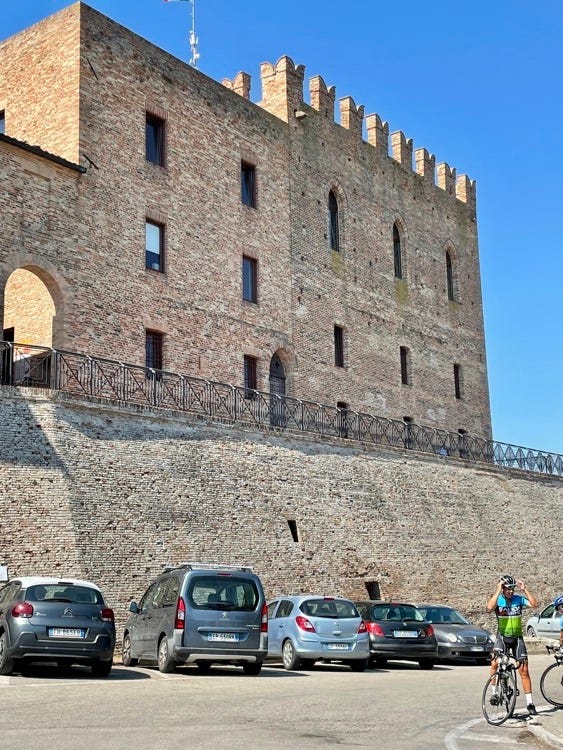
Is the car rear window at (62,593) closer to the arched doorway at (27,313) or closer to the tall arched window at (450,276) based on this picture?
the arched doorway at (27,313)

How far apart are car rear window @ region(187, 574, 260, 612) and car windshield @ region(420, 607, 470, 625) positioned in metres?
6.84

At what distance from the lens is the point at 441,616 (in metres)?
20.9

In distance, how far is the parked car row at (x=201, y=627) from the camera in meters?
13.5

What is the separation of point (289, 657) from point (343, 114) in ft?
83.1

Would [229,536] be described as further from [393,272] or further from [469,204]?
[469,204]

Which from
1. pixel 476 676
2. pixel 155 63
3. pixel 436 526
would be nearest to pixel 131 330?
pixel 155 63

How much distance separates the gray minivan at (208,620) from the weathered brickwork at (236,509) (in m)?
3.83

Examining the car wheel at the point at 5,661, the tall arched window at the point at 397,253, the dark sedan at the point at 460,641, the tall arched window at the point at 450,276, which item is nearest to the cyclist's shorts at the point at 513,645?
the car wheel at the point at 5,661

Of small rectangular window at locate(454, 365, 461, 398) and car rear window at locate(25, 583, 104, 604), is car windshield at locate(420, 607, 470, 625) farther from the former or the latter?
small rectangular window at locate(454, 365, 461, 398)

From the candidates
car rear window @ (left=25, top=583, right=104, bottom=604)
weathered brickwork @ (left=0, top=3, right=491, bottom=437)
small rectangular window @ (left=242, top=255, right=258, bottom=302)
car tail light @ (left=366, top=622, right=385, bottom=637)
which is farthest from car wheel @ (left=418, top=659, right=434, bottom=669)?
small rectangular window @ (left=242, top=255, right=258, bottom=302)

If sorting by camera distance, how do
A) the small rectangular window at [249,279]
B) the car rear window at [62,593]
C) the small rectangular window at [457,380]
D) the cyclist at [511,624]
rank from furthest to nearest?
the small rectangular window at [457,380] → the small rectangular window at [249,279] → the car rear window at [62,593] → the cyclist at [511,624]

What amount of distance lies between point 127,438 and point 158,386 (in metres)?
5.12

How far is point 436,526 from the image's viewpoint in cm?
2873

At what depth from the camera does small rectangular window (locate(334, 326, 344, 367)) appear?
3462cm
